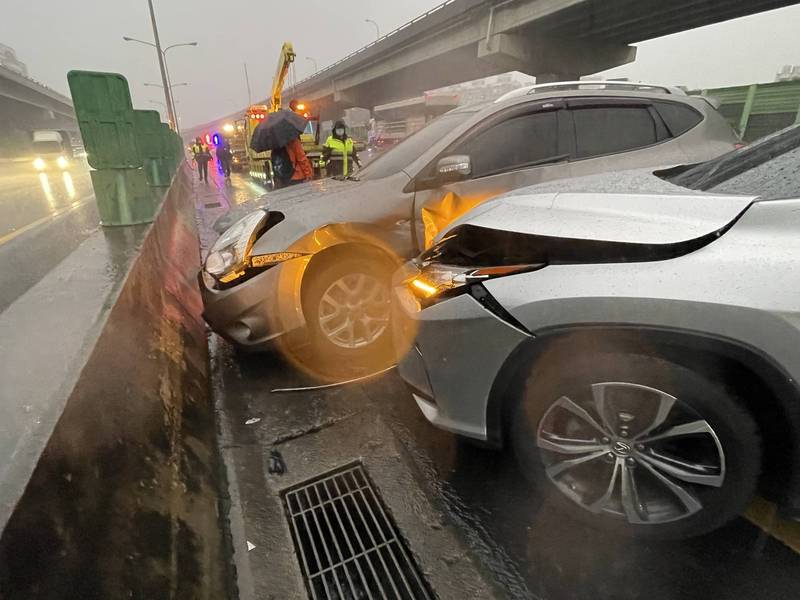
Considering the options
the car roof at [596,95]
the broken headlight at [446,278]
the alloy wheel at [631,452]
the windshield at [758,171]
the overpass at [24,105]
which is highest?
the overpass at [24,105]

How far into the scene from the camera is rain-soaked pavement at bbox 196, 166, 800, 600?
1.72m

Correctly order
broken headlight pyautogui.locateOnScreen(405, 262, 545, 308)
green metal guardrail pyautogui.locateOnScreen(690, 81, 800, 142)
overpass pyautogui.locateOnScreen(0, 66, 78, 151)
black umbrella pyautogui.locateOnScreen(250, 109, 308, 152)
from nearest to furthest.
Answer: broken headlight pyautogui.locateOnScreen(405, 262, 545, 308) → black umbrella pyautogui.locateOnScreen(250, 109, 308, 152) → green metal guardrail pyautogui.locateOnScreen(690, 81, 800, 142) → overpass pyautogui.locateOnScreen(0, 66, 78, 151)

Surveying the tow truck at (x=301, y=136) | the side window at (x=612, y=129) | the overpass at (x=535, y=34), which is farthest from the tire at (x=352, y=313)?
the overpass at (x=535, y=34)

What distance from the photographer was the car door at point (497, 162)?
3.21 m

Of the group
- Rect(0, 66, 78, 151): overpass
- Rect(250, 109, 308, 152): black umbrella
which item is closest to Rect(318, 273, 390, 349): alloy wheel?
Rect(250, 109, 308, 152): black umbrella

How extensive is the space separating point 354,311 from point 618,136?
8.74 ft

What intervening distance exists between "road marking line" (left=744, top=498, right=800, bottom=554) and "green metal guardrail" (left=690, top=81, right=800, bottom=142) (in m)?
21.7

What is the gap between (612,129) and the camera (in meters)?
3.77

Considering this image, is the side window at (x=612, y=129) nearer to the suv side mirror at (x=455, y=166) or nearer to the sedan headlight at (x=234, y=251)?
the suv side mirror at (x=455, y=166)

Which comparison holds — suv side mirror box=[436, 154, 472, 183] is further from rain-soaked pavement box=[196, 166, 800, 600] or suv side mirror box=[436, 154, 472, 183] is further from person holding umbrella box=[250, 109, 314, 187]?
person holding umbrella box=[250, 109, 314, 187]

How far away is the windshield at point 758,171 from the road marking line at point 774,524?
4.33ft

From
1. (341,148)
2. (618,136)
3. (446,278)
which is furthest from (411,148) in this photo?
(341,148)

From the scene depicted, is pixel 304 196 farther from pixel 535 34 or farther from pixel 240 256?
pixel 535 34

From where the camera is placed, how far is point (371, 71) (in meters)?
38.0
